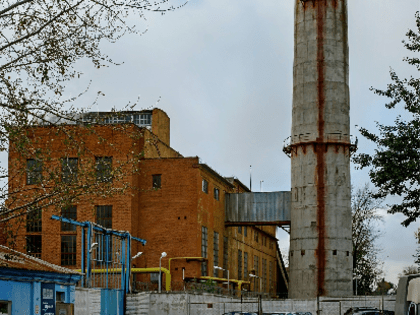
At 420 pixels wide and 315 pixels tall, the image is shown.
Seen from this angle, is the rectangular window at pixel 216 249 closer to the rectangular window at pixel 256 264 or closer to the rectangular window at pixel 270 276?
the rectangular window at pixel 256 264

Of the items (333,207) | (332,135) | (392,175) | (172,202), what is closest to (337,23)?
(332,135)

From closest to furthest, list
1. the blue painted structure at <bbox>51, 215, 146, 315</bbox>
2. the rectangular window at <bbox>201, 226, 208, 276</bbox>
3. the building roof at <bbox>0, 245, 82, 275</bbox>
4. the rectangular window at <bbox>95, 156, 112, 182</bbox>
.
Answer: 1. the rectangular window at <bbox>95, 156, 112, 182</bbox>
2. the building roof at <bbox>0, 245, 82, 275</bbox>
3. the blue painted structure at <bbox>51, 215, 146, 315</bbox>
4. the rectangular window at <bbox>201, 226, 208, 276</bbox>

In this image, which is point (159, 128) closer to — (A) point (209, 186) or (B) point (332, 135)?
(A) point (209, 186)

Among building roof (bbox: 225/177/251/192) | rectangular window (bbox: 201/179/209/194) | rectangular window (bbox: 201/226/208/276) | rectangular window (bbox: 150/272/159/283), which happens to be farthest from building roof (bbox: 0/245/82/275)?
building roof (bbox: 225/177/251/192)

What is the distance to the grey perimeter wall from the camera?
103 ft

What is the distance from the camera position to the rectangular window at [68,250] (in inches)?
2016

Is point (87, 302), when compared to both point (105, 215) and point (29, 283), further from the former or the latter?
point (105, 215)

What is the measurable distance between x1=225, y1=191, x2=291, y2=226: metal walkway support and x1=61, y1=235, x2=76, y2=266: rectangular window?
45.6ft

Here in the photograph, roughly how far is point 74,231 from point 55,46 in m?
38.5

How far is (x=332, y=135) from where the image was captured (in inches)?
1938

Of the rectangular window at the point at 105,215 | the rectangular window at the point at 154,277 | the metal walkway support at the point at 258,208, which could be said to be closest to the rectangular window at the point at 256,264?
the metal walkway support at the point at 258,208

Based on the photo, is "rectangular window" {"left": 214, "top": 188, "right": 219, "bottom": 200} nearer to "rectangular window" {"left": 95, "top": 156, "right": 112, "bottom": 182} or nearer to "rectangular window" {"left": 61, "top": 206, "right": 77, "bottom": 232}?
"rectangular window" {"left": 61, "top": 206, "right": 77, "bottom": 232}

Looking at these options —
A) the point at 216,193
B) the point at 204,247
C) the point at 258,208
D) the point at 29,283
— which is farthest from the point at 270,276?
the point at 29,283

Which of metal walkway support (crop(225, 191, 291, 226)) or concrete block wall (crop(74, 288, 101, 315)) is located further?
metal walkway support (crop(225, 191, 291, 226))
